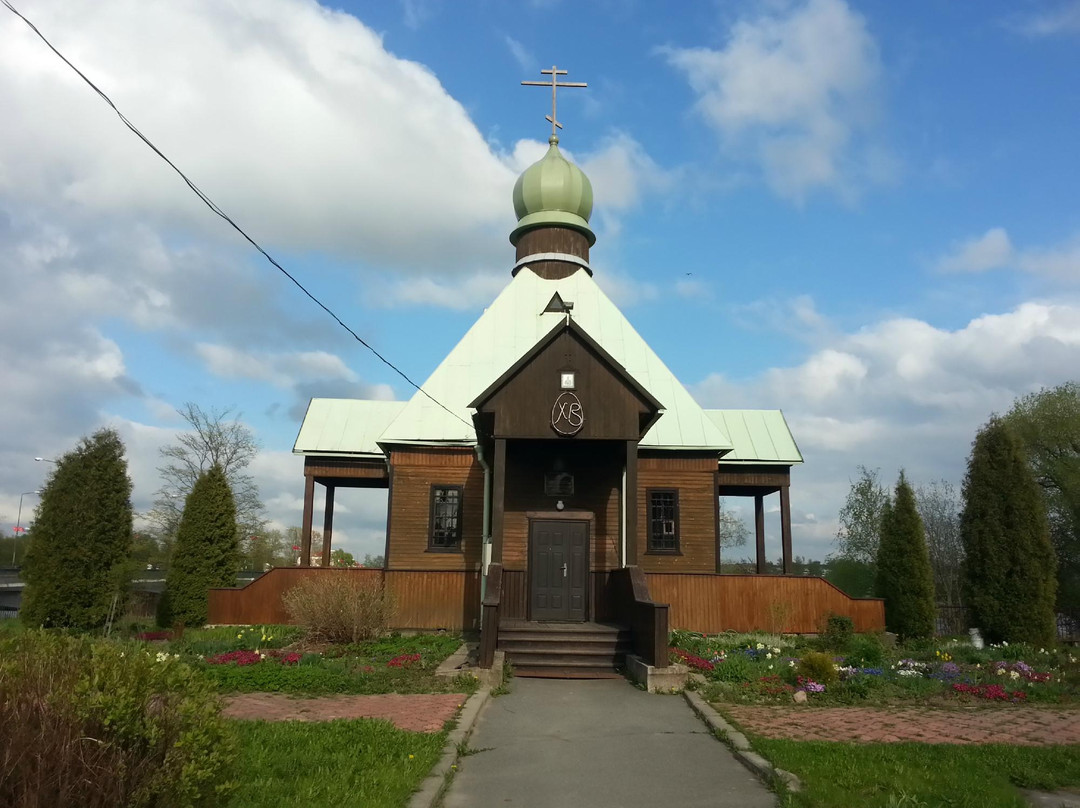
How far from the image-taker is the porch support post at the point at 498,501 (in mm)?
13852

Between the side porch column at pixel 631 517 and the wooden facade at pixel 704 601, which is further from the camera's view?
the wooden facade at pixel 704 601

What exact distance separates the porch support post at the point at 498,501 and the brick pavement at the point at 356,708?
11.5ft

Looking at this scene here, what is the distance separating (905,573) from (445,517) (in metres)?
10.9

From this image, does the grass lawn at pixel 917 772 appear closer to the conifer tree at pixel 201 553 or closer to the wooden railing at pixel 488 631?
the wooden railing at pixel 488 631

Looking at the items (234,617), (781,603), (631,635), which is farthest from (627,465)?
(234,617)

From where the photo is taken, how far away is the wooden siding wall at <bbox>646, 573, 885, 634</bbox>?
57.1ft

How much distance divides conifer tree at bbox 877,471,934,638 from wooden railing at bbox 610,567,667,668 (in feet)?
24.8

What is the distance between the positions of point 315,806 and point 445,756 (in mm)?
1841

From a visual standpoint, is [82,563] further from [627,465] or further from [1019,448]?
[1019,448]

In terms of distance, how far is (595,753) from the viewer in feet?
26.0

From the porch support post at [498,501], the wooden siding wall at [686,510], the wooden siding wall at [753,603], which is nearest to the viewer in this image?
the porch support post at [498,501]

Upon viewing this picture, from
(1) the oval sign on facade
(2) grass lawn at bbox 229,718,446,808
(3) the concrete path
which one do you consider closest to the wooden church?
(1) the oval sign on facade

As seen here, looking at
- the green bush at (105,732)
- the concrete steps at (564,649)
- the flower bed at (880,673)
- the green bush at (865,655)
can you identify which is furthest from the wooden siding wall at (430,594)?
the green bush at (105,732)

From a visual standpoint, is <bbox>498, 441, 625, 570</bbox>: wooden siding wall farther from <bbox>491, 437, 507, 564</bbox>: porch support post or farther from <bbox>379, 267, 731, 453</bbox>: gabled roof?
<bbox>379, 267, 731, 453</bbox>: gabled roof
